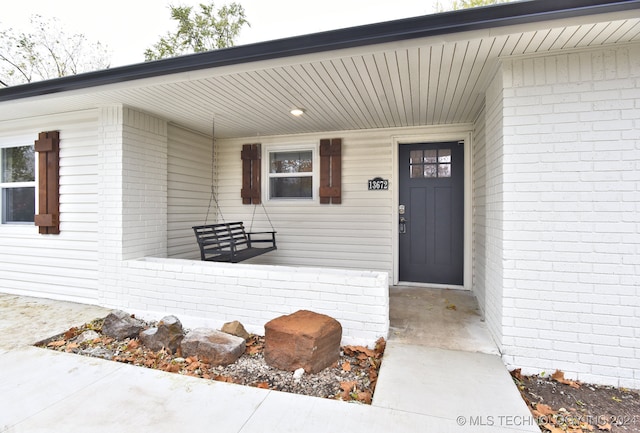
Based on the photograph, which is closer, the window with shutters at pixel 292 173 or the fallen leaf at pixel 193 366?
the fallen leaf at pixel 193 366

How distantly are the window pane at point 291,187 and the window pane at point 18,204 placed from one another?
3323mm

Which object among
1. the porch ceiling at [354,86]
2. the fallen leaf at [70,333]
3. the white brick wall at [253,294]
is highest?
the porch ceiling at [354,86]

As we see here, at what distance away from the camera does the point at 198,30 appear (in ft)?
42.4

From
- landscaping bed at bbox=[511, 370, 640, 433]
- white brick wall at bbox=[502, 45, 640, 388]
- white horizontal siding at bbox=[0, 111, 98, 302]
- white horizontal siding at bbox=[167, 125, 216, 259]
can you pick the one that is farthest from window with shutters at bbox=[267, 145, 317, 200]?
landscaping bed at bbox=[511, 370, 640, 433]

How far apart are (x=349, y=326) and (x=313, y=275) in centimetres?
56

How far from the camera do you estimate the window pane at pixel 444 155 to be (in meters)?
4.71

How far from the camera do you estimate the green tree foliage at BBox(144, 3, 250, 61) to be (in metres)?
12.8

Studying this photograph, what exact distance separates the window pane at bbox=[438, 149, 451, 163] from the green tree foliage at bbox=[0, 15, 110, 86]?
10292 millimetres

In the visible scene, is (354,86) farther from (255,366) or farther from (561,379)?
(561,379)

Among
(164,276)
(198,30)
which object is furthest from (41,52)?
(164,276)

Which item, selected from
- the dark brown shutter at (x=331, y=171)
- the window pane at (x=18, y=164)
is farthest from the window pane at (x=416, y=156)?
the window pane at (x=18, y=164)

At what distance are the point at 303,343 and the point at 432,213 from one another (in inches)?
121

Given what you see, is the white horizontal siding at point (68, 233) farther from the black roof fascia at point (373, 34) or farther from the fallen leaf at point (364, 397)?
the fallen leaf at point (364, 397)

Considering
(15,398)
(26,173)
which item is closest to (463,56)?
(15,398)
